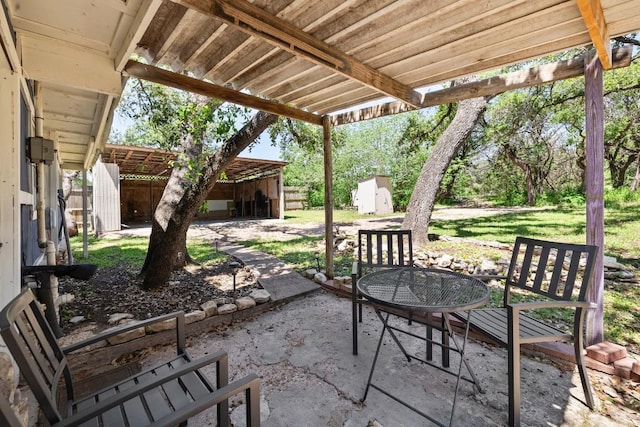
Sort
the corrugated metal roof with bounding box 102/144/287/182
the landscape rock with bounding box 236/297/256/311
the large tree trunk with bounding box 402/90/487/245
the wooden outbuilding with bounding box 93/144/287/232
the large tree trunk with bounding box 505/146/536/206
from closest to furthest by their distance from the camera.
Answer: the landscape rock with bounding box 236/297/256/311 < the large tree trunk with bounding box 402/90/487/245 < the corrugated metal roof with bounding box 102/144/287/182 < the wooden outbuilding with bounding box 93/144/287/232 < the large tree trunk with bounding box 505/146/536/206

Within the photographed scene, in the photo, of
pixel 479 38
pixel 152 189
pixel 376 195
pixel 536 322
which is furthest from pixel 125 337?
pixel 152 189

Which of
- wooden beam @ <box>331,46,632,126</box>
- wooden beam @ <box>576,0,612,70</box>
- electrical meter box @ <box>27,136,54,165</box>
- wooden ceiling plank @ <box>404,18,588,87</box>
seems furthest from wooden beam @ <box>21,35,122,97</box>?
wooden beam @ <box>576,0,612,70</box>

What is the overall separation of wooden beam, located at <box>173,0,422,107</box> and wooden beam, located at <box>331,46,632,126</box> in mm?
621

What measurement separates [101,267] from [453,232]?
7.23 meters

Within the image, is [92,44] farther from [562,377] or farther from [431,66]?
[562,377]

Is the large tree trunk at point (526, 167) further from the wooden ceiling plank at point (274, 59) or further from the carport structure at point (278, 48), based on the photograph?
the wooden ceiling plank at point (274, 59)

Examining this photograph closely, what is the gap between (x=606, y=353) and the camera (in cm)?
191

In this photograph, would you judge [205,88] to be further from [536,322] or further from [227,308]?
[536,322]

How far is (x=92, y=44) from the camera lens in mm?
1872

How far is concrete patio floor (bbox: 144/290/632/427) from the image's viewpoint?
1.57 m

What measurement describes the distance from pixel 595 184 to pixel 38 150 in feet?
13.6

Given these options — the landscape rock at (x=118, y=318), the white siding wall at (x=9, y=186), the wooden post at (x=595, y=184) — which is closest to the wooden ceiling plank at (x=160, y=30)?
the white siding wall at (x=9, y=186)

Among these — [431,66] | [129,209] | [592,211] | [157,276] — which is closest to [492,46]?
[431,66]

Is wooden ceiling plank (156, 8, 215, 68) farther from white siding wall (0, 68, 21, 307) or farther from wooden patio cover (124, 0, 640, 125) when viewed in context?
white siding wall (0, 68, 21, 307)
